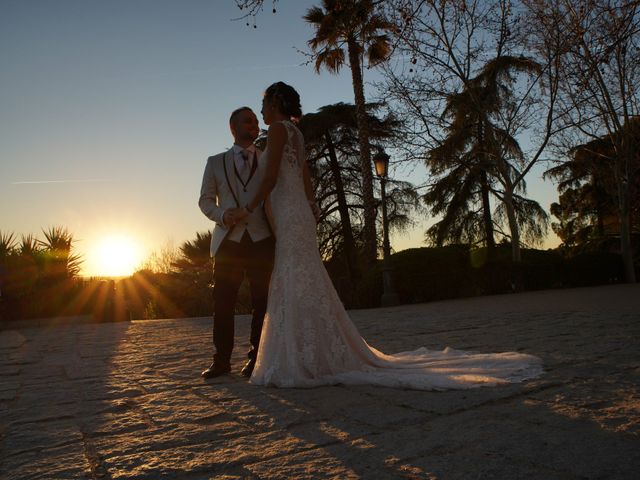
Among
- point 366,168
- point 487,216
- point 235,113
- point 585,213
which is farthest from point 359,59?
point 585,213

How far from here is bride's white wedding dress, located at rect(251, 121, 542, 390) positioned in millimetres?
3307

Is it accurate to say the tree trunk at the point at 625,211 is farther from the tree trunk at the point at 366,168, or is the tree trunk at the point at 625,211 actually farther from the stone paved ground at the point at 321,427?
the stone paved ground at the point at 321,427

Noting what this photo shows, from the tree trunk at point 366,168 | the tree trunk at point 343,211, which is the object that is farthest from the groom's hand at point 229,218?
the tree trunk at point 343,211

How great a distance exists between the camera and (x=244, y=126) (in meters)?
4.05

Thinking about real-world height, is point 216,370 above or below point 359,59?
below

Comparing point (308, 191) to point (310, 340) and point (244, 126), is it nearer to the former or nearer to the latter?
point (244, 126)

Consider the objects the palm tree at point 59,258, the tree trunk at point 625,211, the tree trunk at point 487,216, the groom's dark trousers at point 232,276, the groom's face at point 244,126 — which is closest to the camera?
the groom's dark trousers at point 232,276

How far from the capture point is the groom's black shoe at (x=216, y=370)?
12.6ft

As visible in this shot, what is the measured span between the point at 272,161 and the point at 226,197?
1.81 feet

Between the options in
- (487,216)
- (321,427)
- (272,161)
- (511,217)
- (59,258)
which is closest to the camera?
(321,427)

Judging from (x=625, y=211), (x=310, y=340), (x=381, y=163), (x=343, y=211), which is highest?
(x=343, y=211)

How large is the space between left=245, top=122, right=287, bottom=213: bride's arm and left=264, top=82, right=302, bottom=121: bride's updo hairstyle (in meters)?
0.21

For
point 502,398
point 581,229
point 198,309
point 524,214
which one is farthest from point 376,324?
point 581,229

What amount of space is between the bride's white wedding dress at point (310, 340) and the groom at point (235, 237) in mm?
223
